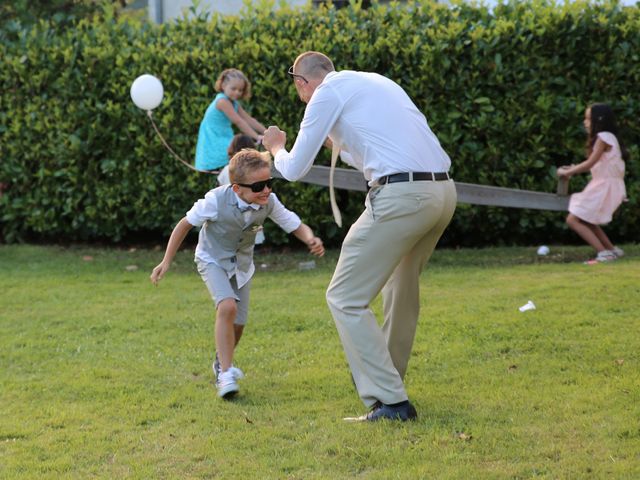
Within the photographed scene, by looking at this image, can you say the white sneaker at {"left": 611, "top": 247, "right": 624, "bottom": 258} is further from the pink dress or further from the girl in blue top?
the girl in blue top

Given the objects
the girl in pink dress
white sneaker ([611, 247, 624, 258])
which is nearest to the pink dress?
the girl in pink dress

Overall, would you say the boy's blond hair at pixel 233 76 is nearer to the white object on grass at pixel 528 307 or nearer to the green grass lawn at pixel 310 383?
the green grass lawn at pixel 310 383

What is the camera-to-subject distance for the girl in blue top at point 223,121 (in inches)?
363

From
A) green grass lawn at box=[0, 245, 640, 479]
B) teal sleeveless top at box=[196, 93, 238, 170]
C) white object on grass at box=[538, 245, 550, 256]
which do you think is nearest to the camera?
green grass lawn at box=[0, 245, 640, 479]

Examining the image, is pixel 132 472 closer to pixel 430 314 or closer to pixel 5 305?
pixel 430 314

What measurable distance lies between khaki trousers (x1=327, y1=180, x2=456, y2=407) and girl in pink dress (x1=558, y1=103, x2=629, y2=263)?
198 inches

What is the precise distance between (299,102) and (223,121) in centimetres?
151

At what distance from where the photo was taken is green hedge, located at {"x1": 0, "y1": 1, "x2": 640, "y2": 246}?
1047cm

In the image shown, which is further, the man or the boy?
the boy

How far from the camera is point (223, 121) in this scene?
31.0ft

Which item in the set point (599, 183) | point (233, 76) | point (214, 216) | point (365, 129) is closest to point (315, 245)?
point (214, 216)

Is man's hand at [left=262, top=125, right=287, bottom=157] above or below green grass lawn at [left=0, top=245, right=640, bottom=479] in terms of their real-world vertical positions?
above

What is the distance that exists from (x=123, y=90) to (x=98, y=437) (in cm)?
663

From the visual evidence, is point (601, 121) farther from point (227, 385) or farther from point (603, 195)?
point (227, 385)
